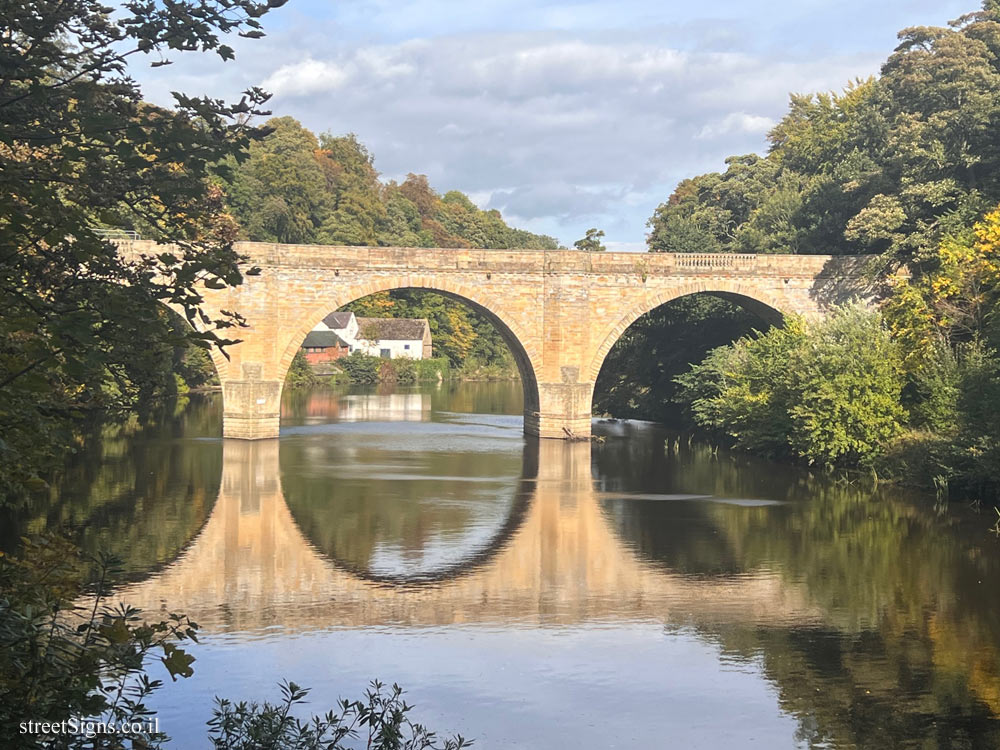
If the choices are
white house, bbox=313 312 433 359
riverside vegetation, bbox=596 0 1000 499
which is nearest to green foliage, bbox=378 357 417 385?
white house, bbox=313 312 433 359

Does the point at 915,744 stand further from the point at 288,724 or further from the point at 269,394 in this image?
the point at 269,394

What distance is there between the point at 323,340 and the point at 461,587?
65371 mm

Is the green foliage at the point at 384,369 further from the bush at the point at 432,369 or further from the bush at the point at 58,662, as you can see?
the bush at the point at 58,662

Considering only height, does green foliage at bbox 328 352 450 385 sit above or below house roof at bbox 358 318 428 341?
below

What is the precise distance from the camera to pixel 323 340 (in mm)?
81625

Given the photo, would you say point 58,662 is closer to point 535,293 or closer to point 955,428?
point 955,428

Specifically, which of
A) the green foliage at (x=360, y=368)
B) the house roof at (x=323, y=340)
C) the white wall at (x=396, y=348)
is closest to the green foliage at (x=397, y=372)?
the green foliage at (x=360, y=368)

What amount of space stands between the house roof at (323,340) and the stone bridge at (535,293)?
142 feet

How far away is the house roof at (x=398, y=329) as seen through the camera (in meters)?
83.8

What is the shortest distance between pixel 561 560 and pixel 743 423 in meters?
17.3

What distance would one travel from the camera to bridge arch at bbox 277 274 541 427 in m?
36.8

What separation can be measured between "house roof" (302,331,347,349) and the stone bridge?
43322 millimetres

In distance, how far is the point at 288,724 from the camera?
25.2ft

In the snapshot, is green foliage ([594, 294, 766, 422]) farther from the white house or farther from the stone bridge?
the white house
